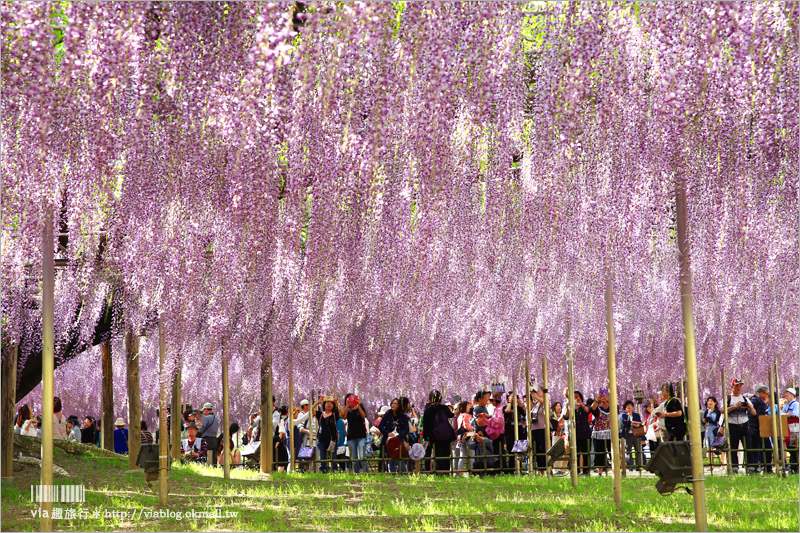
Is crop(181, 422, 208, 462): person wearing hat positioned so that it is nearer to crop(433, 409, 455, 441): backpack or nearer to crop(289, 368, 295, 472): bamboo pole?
crop(289, 368, 295, 472): bamboo pole

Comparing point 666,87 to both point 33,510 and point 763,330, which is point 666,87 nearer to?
point 33,510

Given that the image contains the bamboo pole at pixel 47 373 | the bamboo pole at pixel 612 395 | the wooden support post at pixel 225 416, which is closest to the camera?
the bamboo pole at pixel 47 373

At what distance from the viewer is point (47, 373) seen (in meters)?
5.42

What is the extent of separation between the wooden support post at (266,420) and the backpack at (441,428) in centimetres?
278

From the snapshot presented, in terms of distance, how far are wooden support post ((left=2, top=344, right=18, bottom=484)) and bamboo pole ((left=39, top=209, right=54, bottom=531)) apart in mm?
4622

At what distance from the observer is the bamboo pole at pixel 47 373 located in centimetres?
549

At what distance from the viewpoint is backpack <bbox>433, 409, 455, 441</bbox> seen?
1308cm

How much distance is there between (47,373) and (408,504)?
3875 millimetres

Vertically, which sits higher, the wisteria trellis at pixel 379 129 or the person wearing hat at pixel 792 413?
the wisteria trellis at pixel 379 129

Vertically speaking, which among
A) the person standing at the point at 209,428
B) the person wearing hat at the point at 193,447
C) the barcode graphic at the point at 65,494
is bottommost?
the person wearing hat at the point at 193,447

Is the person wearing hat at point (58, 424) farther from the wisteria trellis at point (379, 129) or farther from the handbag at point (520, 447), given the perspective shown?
the handbag at point (520, 447)

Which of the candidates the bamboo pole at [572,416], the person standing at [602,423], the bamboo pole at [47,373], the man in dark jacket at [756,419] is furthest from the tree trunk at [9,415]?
the man in dark jacket at [756,419]

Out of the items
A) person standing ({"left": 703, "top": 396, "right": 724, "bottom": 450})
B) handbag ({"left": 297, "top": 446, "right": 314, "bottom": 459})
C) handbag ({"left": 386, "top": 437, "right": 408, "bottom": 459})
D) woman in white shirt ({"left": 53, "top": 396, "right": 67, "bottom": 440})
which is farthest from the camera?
person standing ({"left": 703, "top": 396, "right": 724, "bottom": 450})

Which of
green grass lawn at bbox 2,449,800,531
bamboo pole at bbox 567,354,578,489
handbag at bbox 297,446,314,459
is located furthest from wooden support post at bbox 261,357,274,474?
bamboo pole at bbox 567,354,578,489
